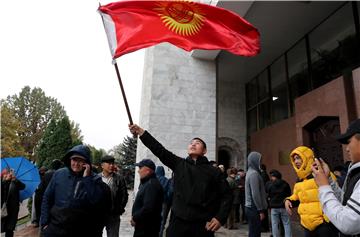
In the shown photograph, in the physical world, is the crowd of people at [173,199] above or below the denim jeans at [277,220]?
above

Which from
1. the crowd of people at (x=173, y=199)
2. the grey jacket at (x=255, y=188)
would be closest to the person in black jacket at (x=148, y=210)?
the crowd of people at (x=173, y=199)

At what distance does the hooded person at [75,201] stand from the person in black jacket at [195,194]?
0.70 metres

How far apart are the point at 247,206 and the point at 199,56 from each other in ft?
26.9

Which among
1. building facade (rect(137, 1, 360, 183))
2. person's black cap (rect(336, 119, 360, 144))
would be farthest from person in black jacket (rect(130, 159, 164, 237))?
building facade (rect(137, 1, 360, 183))

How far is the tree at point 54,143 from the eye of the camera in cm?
1577

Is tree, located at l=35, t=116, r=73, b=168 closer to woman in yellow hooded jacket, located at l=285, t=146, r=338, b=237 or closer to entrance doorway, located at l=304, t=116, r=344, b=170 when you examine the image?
entrance doorway, located at l=304, t=116, r=344, b=170

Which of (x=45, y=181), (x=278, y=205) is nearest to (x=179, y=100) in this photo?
(x=45, y=181)

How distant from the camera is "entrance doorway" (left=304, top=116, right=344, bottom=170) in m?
9.18

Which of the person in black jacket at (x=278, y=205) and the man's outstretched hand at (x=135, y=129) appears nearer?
the man's outstretched hand at (x=135, y=129)

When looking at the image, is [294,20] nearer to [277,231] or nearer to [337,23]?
[337,23]

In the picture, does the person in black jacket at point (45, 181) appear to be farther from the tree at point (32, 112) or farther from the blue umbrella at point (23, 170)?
the tree at point (32, 112)

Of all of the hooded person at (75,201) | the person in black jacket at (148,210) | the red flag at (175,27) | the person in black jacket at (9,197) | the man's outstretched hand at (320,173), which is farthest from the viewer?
the person in black jacket at (9,197)

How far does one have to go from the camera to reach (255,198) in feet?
16.6

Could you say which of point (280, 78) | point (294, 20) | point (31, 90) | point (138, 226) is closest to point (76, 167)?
point (138, 226)
